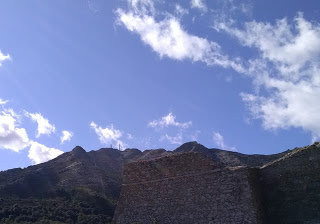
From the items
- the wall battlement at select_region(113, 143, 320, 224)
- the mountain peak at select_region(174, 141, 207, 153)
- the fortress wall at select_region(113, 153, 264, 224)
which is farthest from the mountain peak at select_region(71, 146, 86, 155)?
the wall battlement at select_region(113, 143, 320, 224)

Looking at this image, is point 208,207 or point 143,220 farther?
point 143,220

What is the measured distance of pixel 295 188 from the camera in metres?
11.5

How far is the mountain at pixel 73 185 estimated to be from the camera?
76.5 feet

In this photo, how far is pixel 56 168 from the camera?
1626 inches

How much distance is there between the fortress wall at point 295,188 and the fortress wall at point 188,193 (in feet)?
1.76

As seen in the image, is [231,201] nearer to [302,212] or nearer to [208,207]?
[208,207]

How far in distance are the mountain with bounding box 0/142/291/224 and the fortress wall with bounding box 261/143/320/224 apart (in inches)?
277

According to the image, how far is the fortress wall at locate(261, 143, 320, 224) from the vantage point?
11.1 m

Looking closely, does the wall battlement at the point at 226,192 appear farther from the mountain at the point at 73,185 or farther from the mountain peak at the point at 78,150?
the mountain peak at the point at 78,150

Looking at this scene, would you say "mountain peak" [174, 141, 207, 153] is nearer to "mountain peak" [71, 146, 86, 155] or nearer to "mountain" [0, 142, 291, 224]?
"mountain" [0, 142, 291, 224]

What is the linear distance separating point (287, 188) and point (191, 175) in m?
3.08

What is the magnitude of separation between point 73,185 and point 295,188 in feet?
87.0

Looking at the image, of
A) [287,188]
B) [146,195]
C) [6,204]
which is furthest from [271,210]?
[6,204]

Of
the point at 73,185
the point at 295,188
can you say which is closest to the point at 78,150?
the point at 73,185
